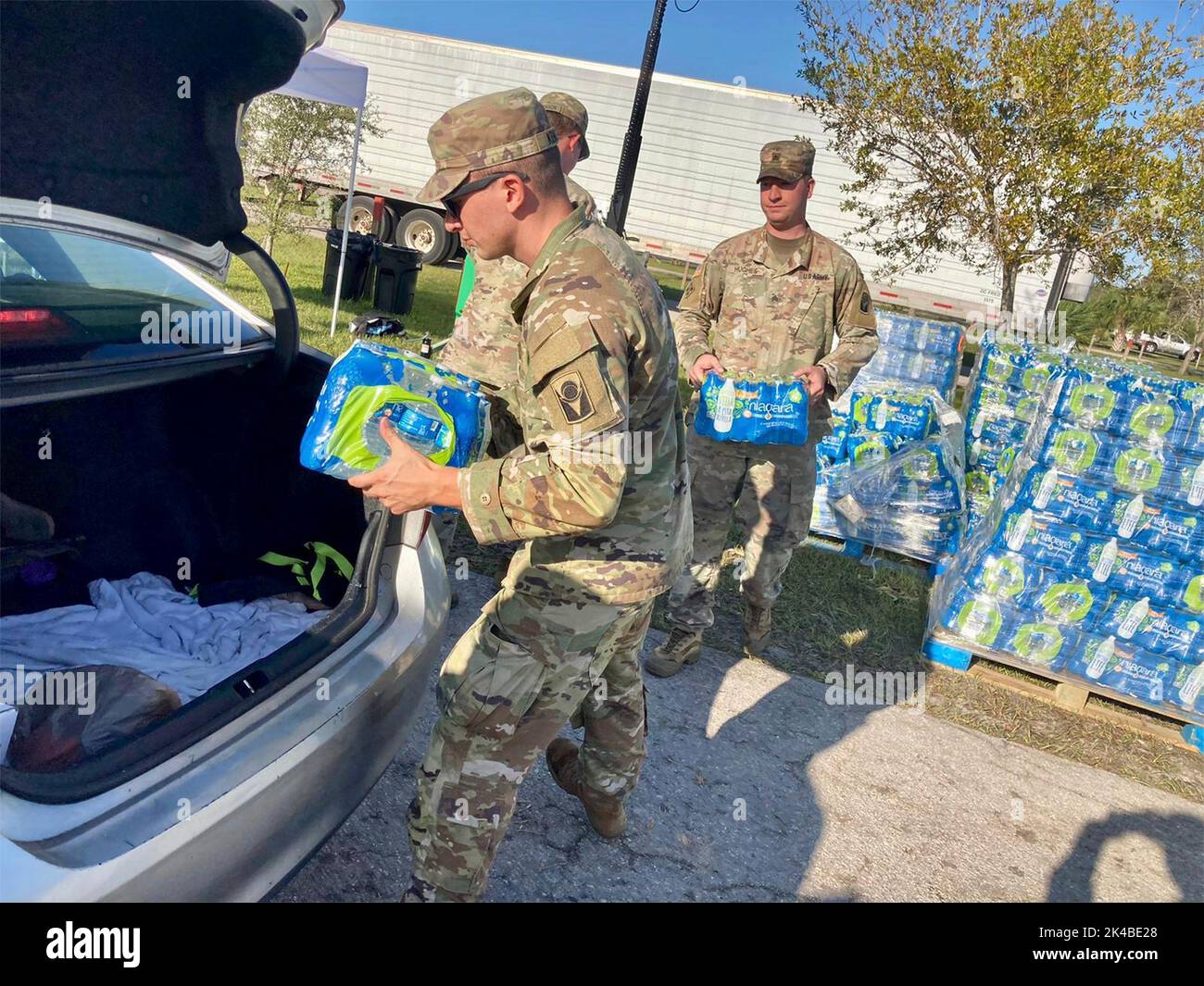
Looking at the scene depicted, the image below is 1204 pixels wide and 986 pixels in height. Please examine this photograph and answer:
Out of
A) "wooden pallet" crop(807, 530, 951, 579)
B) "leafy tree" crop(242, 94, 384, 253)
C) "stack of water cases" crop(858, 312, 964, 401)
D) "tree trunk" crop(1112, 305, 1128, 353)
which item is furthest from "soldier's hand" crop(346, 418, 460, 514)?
"tree trunk" crop(1112, 305, 1128, 353)

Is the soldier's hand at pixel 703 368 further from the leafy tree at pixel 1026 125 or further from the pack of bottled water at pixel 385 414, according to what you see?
the leafy tree at pixel 1026 125

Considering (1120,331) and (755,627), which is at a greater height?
(1120,331)

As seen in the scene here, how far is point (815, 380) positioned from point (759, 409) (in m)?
0.26

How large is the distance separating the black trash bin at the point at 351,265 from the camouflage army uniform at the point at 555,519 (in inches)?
338

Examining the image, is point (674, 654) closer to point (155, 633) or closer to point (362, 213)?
point (155, 633)

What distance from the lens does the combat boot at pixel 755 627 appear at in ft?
12.5

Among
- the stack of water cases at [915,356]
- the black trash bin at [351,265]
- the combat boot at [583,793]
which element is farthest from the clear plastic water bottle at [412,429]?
the black trash bin at [351,265]

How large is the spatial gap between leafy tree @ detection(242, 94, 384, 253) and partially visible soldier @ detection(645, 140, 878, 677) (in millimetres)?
8542

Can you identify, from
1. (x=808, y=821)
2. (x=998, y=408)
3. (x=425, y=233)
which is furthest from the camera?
(x=425, y=233)

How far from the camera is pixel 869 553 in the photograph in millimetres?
5273

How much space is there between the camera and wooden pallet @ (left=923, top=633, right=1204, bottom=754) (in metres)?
3.75

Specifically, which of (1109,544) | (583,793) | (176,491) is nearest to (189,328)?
(176,491)
